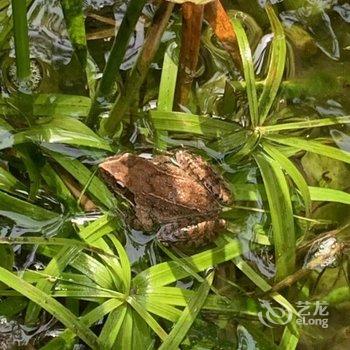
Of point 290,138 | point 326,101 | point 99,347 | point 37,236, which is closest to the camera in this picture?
point 99,347

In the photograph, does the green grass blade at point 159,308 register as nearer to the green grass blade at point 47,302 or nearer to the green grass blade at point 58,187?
the green grass blade at point 47,302

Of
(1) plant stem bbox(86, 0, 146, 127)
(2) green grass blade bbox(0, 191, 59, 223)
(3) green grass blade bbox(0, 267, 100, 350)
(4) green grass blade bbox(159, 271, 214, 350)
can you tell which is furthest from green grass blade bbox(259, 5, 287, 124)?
(3) green grass blade bbox(0, 267, 100, 350)

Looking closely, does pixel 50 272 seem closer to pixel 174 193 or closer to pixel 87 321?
pixel 87 321

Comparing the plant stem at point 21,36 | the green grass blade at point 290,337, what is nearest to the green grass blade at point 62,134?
the plant stem at point 21,36

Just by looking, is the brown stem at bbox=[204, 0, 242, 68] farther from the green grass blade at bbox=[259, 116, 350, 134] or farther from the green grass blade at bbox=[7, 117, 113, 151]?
the green grass blade at bbox=[7, 117, 113, 151]

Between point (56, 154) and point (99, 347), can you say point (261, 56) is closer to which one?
point (56, 154)

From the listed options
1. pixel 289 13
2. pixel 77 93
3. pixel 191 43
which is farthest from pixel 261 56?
pixel 77 93
